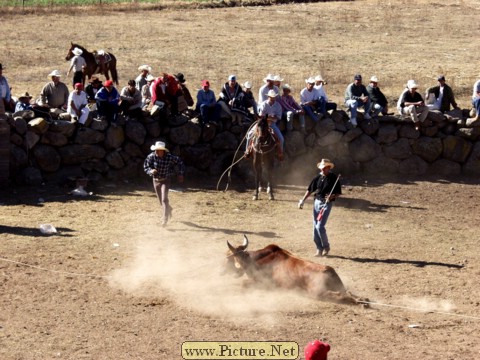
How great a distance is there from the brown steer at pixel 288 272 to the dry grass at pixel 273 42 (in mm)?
12805

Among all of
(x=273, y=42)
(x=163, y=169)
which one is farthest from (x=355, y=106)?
(x=273, y=42)

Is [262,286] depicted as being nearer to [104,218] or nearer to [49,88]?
[104,218]

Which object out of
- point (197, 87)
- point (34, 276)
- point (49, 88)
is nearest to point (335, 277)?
point (34, 276)

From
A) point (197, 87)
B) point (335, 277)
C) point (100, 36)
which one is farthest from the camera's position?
point (100, 36)

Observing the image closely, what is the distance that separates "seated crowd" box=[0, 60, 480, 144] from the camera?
21062 mm

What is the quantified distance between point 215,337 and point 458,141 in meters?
12.5

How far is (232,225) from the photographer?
18516 millimetres

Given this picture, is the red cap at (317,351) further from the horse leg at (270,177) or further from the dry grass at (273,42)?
the dry grass at (273,42)

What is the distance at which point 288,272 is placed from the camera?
568 inches

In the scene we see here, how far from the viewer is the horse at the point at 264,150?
20625 millimetres

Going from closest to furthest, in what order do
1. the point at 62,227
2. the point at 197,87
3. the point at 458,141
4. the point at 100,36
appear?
the point at 62,227 → the point at 458,141 → the point at 197,87 → the point at 100,36

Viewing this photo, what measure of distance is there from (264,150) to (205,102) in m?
2.03

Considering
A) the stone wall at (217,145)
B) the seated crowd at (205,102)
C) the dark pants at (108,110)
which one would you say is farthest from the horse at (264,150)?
the dark pants at (108,110)

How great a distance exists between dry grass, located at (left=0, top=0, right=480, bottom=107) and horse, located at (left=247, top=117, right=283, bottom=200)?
646cm
